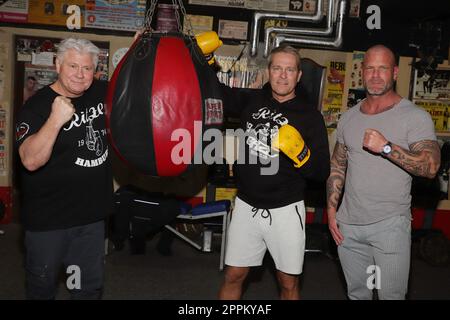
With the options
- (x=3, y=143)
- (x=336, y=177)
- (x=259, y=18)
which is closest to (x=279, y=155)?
(x=336, y=177)

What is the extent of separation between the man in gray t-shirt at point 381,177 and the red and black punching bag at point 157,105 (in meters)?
0.76

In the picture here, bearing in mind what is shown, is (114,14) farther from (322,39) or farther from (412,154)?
(412,154)

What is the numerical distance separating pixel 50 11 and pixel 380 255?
3.51m

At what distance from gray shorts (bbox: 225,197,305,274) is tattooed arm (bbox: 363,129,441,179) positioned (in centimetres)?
48

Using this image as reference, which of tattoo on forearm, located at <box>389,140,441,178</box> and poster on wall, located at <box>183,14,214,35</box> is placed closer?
tattoo on forearm, located at <box>389,140,441,178</box>

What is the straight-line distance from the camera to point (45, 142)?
73.2 inches

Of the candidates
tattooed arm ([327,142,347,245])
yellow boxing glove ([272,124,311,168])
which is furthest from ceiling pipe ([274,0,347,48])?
yellow boxing glove ([272,124,311,168])

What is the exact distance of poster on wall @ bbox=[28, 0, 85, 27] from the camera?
421 centimetres

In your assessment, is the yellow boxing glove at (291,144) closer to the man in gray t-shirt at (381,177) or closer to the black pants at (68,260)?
the man in gray t-shirt at (381,177)

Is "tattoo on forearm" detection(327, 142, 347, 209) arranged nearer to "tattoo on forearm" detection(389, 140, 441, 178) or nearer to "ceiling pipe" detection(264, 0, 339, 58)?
"tattoo on forearm" detection(389, 140, 441, 178)

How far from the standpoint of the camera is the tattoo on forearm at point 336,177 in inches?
96.2

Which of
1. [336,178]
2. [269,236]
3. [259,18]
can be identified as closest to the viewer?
[269,236]

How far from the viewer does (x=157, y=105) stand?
1818 mm
